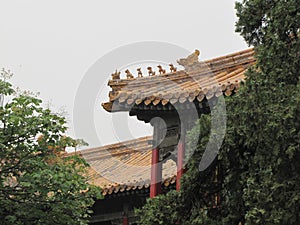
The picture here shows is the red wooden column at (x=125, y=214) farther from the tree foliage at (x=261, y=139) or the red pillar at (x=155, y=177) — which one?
the tree foliage at (x=261, y=139)

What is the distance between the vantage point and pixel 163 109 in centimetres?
800

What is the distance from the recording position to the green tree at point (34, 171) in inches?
289

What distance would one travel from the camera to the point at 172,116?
27.2 feet

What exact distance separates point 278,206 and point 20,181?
11.6 feet

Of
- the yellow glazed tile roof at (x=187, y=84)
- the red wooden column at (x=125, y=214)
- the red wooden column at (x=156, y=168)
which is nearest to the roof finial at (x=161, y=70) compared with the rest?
the yellow glazed tile roof at (x=187, y=84)

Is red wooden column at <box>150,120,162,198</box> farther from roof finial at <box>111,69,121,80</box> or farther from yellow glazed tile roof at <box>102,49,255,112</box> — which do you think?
roof finial at <box>111,69,121,80</box>

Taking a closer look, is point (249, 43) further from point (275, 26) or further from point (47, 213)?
point (47, 213)

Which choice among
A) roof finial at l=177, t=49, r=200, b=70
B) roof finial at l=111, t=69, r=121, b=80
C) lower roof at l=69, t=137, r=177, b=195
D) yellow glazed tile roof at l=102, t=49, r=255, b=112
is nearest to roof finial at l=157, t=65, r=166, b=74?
yellow glazed tile roof at l=102, t=49, r=255, b=112

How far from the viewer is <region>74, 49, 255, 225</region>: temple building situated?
25.3 feet

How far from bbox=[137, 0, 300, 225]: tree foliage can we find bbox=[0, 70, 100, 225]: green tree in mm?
2313

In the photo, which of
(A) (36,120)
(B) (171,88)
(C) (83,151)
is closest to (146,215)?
(A) (36,120)

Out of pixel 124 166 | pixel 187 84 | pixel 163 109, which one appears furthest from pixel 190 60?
pixel 124 166

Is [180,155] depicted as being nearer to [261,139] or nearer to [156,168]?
[156,168]

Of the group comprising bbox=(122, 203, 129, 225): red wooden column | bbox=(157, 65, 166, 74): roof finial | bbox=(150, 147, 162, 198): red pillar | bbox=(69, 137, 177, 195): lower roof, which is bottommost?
bbox=(122, 203, 129, 225): red wooden column
